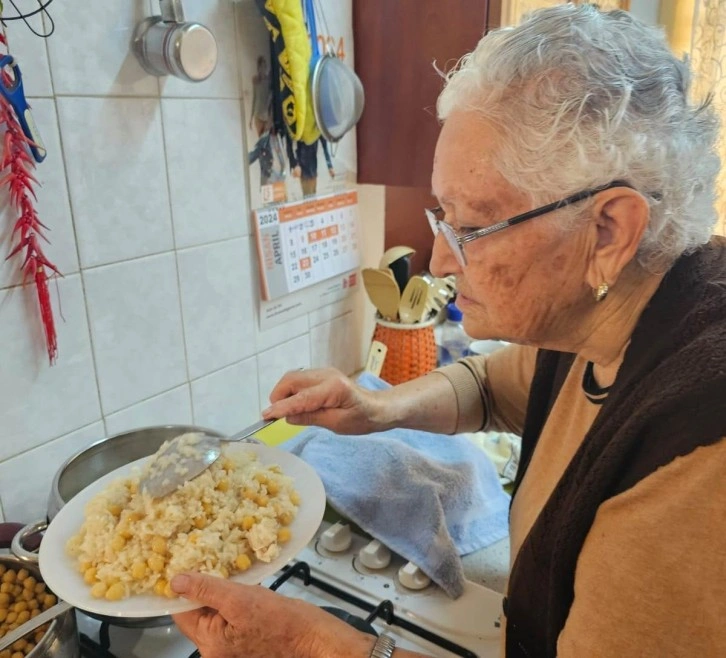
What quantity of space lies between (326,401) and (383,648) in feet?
1.37

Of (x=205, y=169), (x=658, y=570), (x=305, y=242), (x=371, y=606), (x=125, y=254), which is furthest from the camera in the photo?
(x=305, y=242)

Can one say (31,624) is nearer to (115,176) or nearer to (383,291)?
(115,176)

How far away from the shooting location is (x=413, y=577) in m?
0.99

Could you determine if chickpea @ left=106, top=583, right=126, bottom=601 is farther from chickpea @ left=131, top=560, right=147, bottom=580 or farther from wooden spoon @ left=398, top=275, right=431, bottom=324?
wooden spoon @ left=398, top=275, right=431, bottom=324

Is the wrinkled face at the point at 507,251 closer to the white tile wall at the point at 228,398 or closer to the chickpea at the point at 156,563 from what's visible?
the chickpea at the point at 156,563

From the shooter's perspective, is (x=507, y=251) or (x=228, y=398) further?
(x=228, y=398)

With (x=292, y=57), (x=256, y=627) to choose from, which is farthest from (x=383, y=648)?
(x=292, y=57)

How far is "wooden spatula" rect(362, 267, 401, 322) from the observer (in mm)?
1536

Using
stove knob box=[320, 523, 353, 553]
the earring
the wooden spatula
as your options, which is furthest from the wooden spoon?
the earring

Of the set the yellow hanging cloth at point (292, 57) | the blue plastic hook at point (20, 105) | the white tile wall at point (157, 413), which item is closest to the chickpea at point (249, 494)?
the white tile wall at point (157, 413)

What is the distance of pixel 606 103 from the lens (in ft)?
2.16

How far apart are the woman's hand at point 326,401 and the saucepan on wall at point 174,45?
519 millimetres

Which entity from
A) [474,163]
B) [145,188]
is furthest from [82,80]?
[474,163]

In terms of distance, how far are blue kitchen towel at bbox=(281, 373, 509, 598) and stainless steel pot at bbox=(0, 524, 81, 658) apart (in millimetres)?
442
